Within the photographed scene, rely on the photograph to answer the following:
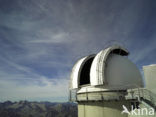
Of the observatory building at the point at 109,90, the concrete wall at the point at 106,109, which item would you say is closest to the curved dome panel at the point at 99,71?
the observatory building at the point at 109,90

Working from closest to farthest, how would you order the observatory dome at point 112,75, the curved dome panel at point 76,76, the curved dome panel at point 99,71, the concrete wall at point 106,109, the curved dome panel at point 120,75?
the concrete wall at point 106,109, the curved dome panel at point 99,71, the observatory dome at point 112,75, the curved dome panel at point 120,75, the curved dome panel at point 76,76

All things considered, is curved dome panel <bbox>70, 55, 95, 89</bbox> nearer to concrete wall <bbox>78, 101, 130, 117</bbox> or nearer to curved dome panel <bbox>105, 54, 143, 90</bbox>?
concrete wall <bbox>78, 101, 130, 117</bbox>

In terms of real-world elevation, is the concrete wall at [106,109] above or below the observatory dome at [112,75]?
below

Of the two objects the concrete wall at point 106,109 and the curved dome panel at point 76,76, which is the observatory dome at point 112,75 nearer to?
the curved dome panel at point 76,76

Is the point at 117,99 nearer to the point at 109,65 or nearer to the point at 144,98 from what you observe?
the point at 144,98

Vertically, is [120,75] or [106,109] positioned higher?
[120,75]

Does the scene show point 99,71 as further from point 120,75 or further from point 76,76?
point 76,76

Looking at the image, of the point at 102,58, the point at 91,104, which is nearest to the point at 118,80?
the point at 102,58

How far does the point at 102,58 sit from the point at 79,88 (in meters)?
4.15

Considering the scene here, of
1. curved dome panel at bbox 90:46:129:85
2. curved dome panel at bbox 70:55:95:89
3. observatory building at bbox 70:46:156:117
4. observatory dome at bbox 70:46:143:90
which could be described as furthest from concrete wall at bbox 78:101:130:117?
curved dome panel at bbox 70:55:95:89

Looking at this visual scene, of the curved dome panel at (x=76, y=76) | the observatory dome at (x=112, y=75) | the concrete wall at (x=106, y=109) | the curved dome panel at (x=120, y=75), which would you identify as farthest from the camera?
the curved dome panel at (x=76, y=76)

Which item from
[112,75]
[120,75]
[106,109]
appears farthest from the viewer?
[120,75]

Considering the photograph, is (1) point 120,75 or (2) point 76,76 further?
(2) point 76,76

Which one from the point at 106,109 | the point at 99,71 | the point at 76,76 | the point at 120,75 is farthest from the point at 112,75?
the point at 76,76
